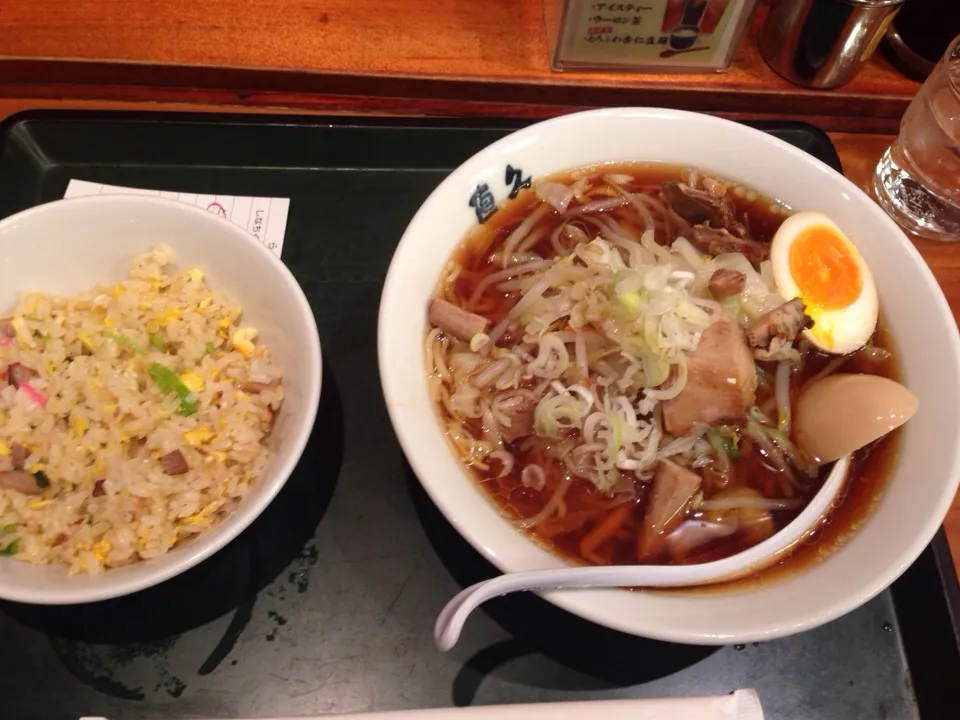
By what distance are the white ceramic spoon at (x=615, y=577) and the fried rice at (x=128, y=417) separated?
1.39ft

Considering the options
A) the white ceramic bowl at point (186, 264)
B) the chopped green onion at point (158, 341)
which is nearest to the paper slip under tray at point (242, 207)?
the white ceramic bowl at point (186, 264)

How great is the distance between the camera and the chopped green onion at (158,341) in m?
1.35

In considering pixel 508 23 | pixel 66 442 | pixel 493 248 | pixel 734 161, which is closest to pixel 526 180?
pixel 493 248

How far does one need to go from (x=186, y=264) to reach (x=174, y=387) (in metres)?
0.30

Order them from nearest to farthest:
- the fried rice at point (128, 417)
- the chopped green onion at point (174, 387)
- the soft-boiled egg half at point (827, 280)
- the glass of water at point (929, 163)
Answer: the fried rice at point (128, 417), the chopped green onion at point (174, 387), the soft-boiled egg half at point (827, 280), the glass of water at point (929, 163)

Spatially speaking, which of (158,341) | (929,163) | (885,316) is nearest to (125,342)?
(158,341)

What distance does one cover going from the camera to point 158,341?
4.44ft

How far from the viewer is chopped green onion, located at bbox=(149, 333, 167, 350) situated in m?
1.35

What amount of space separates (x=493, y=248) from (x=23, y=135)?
3.93 feet

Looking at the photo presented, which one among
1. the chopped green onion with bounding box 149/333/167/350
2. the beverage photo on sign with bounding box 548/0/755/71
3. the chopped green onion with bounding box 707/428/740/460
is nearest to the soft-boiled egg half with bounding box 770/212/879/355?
the chopped green onion with bounding box 707/428/740/460

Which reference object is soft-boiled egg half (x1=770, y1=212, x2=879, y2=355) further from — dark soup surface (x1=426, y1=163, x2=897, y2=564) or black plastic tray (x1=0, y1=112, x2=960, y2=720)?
black plastic tray (x1=0, y1=112, x2=960, y2=720)

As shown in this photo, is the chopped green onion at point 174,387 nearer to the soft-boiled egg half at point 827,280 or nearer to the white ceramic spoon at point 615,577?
the white ceramic spoon at point 615,577

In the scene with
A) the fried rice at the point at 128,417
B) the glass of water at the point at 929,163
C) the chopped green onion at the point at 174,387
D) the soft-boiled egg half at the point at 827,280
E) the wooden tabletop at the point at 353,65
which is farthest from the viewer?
the wooden tabletop at the point at 353,65

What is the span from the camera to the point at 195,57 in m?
1.80
